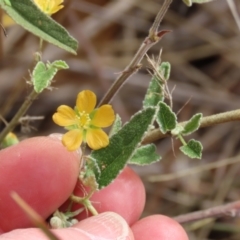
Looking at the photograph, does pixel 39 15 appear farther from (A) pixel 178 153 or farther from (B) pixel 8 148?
(A) pixel 178 153

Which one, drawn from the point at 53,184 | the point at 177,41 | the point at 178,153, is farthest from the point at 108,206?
the point at 177,41

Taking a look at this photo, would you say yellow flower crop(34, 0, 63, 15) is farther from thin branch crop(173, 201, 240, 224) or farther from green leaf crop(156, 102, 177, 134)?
thin branch crop(173, 201, 240, 224)

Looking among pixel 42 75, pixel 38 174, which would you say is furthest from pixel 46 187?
pixel 42 75

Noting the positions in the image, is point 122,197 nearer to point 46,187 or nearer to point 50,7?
point 46,187

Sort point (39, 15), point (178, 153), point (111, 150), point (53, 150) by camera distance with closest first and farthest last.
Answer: point (39, 15)
point (111, 150)
point (53, 150)
point (178, 153)

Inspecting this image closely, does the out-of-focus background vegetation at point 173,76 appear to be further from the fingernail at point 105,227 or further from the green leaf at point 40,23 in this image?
the green leaf at point 40,23

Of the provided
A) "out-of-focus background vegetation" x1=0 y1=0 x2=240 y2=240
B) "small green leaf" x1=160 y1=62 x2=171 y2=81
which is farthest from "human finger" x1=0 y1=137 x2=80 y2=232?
"out-of-focus background vegetation" x1=0 y1=0 x2=240 y2=240

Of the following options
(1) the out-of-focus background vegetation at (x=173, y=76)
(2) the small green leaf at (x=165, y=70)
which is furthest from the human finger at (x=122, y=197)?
(1) the out-of-focus background vegetation at (x=173, y=76)
